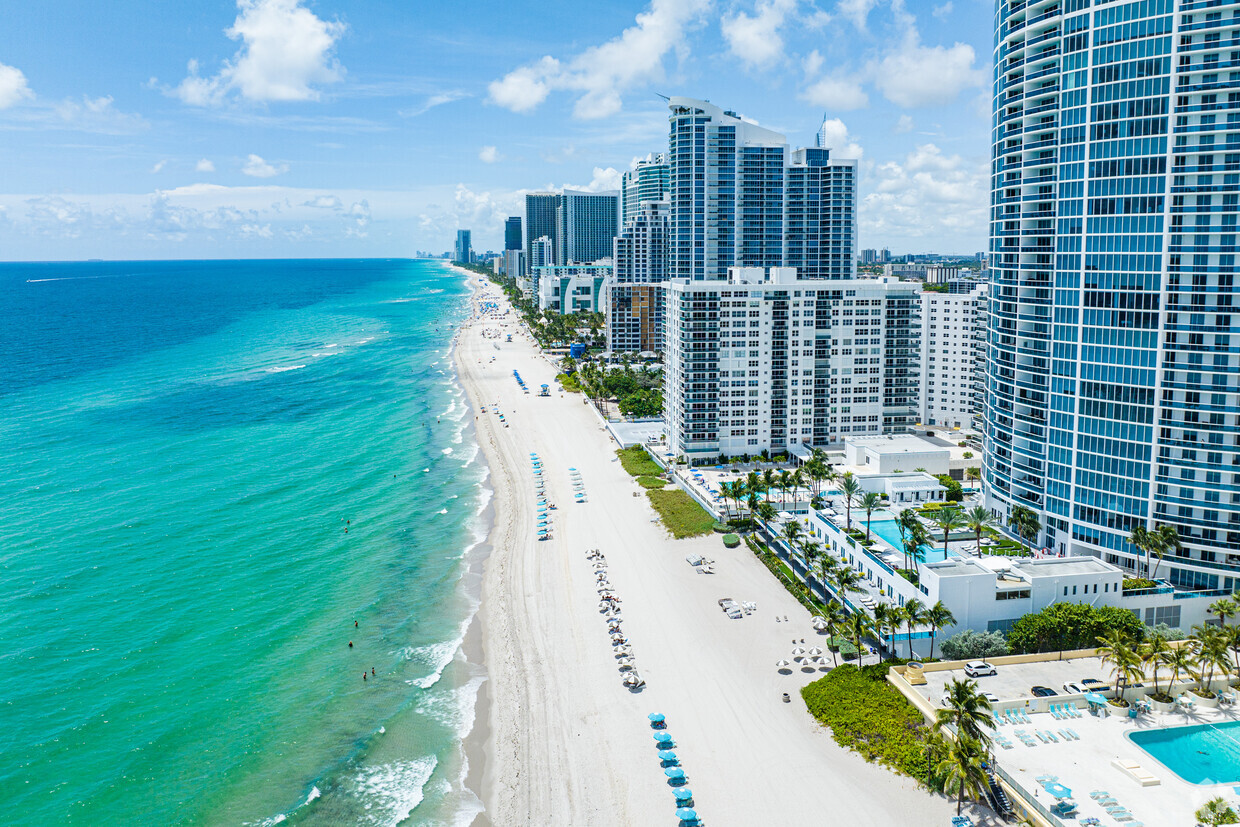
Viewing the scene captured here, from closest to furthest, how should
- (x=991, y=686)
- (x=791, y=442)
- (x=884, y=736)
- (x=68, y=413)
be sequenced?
(x=884, y=736), (x=991, y=686), (x=791, y=442), (x=68, y=413)

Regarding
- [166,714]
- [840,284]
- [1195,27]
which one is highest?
[1195,27]

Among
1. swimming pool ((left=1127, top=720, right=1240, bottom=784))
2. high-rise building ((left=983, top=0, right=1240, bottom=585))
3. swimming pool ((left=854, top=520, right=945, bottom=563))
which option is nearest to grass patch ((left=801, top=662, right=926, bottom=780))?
swimming pool ((left=1127, top=720, right=1240, bottom=784))


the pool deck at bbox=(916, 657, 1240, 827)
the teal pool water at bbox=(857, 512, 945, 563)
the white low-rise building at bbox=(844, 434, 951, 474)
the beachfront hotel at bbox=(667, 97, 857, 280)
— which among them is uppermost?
the beachfront hotel at bbox=(667, 97, 857, 280)

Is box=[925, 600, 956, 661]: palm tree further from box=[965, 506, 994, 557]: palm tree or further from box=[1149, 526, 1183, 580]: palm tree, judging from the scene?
box=[1149, 526, 1183, 580]: palm tree

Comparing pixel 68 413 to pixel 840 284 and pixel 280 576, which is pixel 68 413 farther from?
pixel 840 284

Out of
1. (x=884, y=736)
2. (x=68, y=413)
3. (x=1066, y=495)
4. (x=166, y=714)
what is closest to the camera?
(x=884, y=736)

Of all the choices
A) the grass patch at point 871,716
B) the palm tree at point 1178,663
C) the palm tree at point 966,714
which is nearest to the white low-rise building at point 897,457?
the grass patch at point 871,716

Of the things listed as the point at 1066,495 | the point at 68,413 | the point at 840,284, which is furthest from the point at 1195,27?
the point at 68,413
